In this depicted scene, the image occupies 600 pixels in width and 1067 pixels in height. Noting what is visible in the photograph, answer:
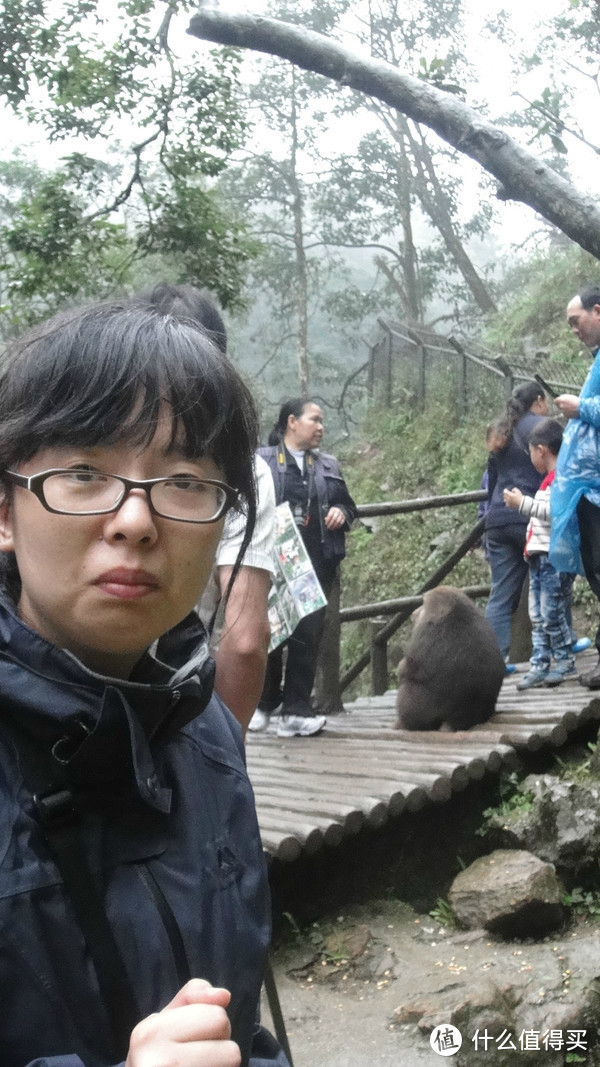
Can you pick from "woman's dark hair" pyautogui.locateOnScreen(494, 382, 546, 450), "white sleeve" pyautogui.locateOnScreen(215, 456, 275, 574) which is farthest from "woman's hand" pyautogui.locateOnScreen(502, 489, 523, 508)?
"white sleeve" pyautogui.locateOnScreen(215, 456, 275, 574)

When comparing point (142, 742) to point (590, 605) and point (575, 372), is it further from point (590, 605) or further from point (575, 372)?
point (575, 372)

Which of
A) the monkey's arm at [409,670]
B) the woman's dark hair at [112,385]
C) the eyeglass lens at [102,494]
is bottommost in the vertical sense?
the monkey's arm at [409,670]

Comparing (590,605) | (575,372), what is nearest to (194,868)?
(590,605)

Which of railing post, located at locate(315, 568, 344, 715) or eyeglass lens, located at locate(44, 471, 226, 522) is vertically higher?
eyeglass lens, located at locate(44, 471, 226, 522)

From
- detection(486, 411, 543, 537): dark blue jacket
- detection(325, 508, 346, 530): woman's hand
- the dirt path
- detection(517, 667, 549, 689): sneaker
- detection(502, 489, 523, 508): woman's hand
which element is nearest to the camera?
the dirt path

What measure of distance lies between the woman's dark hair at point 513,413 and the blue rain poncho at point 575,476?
3.76 ft

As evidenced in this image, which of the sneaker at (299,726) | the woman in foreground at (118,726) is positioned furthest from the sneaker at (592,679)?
the woman in foreground at (118,726)

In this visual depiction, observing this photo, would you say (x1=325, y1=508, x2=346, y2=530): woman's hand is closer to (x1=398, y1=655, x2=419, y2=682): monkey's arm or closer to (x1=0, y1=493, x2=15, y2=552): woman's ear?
(x1=398, y1=655, x2=419, y2=682): monkey's arm

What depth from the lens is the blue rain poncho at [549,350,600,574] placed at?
178 inches

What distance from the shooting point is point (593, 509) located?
4.64 m

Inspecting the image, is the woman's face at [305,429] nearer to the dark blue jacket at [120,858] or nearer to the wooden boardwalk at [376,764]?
the wooden boardwalk at [376,764]

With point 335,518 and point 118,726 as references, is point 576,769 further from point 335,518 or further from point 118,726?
point 118,726

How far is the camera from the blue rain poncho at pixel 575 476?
→ 451cm

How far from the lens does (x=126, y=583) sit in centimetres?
106
